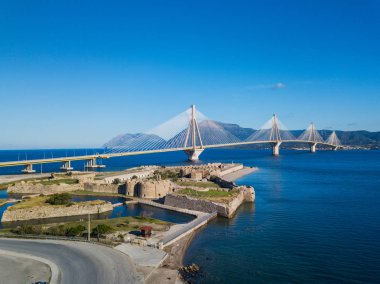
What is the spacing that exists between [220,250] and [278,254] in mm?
3212

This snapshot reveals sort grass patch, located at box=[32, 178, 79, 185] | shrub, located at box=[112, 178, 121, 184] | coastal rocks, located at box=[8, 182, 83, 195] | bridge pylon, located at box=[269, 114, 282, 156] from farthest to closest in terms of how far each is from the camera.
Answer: bridge pylon, located at box=[269, 114, 282, 156] < shrub, located at box=[112, 178, 121, 184] < grass patch, located at box=[32, 178, 79, 185] < coastal rocks, located at box=[8, 182, 83, 195]

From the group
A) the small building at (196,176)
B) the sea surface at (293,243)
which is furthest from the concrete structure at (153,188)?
the small building at (196,176)

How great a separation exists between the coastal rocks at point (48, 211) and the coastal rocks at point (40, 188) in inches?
484

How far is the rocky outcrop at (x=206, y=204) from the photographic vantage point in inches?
1116

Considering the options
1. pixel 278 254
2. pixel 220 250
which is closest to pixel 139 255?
pixel 220 250

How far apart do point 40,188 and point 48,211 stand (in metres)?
13.9

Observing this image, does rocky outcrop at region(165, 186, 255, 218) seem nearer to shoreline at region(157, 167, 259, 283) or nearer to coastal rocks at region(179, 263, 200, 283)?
shoreline at region(157, 167, 259, 283)

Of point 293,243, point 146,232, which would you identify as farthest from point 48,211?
point 293,243

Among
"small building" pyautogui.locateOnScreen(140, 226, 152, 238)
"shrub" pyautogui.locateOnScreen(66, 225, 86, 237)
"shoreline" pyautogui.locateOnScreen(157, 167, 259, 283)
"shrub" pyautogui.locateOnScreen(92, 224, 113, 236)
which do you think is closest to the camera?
"shoreline" pyautogui.locateOnScreen(157, 167, 259, 283)

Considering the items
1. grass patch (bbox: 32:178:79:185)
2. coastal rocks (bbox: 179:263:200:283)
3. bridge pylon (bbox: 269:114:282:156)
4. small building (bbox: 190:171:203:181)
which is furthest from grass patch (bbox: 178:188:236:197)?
bridge pylon (bbox: 269:114:282:156)

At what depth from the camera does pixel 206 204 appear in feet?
97.1

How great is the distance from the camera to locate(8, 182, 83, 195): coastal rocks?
4050cm

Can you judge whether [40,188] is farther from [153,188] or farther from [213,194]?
[213,194]

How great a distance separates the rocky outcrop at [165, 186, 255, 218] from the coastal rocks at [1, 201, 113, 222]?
21.0ft
